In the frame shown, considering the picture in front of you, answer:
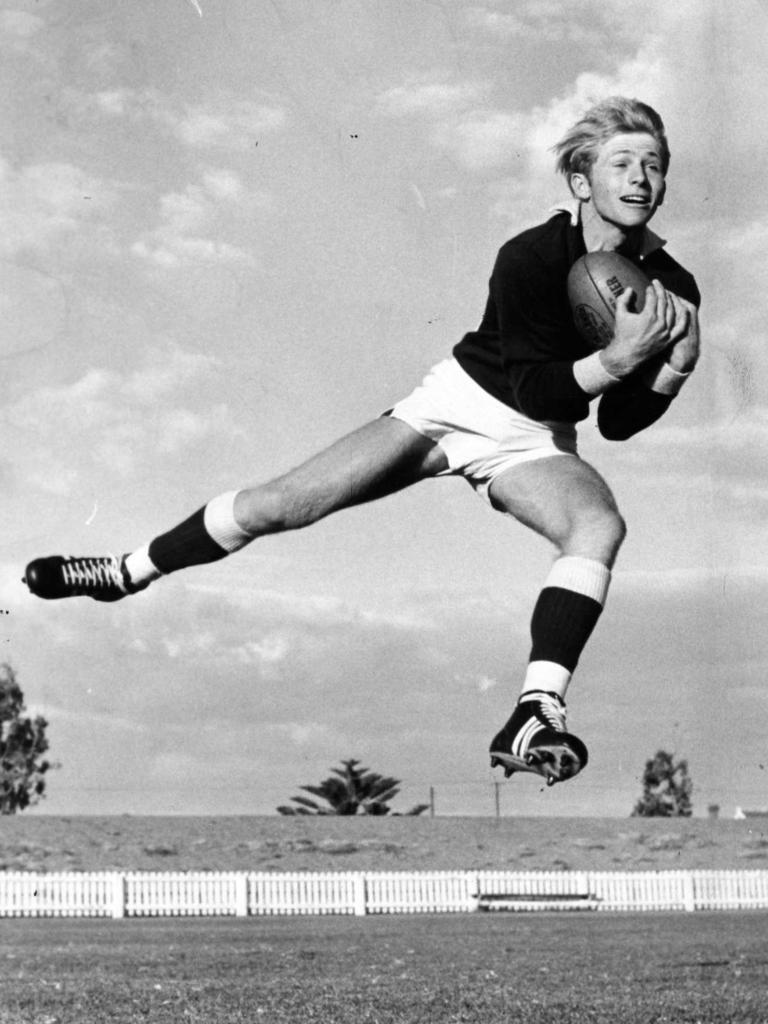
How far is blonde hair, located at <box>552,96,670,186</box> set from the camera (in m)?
4.39

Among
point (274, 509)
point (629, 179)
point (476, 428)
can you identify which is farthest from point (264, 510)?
point (629, 179)

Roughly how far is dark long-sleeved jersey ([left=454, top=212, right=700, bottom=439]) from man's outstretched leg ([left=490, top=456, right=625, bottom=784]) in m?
0.18

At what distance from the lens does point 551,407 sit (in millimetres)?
4250

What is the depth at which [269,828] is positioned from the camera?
40969 millimetres

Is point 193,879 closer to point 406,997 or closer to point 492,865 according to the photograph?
point 492,865

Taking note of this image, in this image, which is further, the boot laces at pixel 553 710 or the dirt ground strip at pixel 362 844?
the dirt ground strip at pixel 362 844

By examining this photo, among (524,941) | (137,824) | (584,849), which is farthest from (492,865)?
(524,941)

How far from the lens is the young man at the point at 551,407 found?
4.12m

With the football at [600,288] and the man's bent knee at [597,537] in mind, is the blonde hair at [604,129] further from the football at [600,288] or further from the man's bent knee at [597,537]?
the man's bent knee at [597,537]

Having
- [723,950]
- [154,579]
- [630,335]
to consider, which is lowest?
[723,950]

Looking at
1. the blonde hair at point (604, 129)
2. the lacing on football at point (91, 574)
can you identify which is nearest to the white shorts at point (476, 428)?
the blonde hair at point (604, 129)

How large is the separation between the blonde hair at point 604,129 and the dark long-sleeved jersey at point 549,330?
0.57ft

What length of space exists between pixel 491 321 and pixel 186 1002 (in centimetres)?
815

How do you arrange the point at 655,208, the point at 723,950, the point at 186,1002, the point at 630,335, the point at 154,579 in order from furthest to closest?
the point at 723,950
the point at 186,1002
the point at 154,579
the point at 655,208
the point at 630,335
